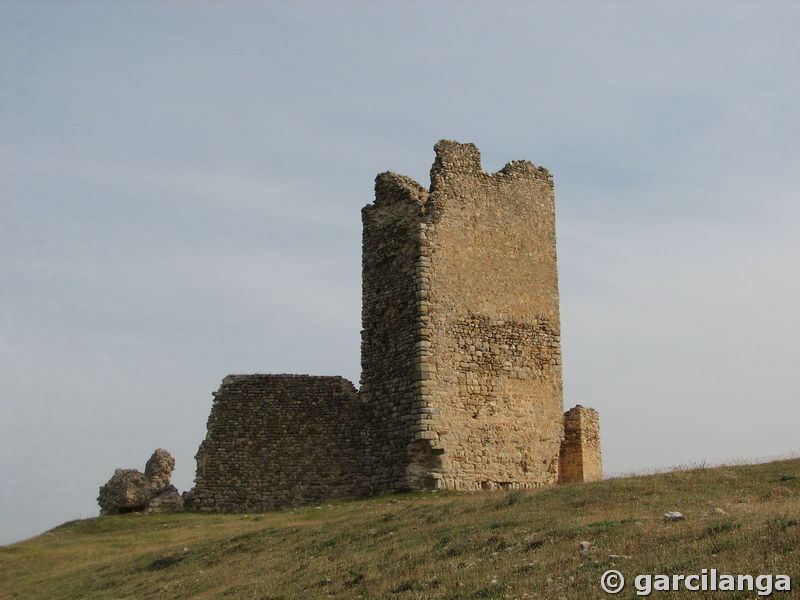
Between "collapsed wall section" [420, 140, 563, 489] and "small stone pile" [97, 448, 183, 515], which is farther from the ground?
"collapsed wall section" [420, 140, 563, 489]

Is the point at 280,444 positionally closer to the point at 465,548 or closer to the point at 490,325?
the point at 490,325

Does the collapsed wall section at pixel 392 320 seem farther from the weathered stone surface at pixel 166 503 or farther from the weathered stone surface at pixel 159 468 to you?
the weathered stone surface at pixel 159 468

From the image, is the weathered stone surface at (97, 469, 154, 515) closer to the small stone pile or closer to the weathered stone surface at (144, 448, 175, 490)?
the small stone pile

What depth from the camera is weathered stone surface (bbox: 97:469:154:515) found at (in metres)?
24.8

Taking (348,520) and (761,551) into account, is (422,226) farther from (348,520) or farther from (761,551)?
(761,551)

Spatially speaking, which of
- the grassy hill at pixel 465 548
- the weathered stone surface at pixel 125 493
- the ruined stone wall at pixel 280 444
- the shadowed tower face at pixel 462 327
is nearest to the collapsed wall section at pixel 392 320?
the shadowed tower face at pixel 462 327

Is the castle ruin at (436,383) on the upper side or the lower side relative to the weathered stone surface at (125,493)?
upper

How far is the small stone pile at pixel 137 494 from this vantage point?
24500 mm

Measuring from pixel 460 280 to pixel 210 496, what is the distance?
27.4 feet

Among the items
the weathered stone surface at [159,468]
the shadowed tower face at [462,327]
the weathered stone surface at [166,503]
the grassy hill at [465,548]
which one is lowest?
the grassy hill at [465,548]

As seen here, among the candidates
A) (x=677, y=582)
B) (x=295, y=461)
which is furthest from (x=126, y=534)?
(x=677, y=582)

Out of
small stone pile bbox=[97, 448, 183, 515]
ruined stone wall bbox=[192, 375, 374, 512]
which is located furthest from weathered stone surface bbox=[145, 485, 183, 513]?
ruined stone wall bbox=[192, 375, 374, 512]

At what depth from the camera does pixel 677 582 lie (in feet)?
30.6

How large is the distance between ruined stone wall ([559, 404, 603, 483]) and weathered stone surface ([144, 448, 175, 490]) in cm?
1090
